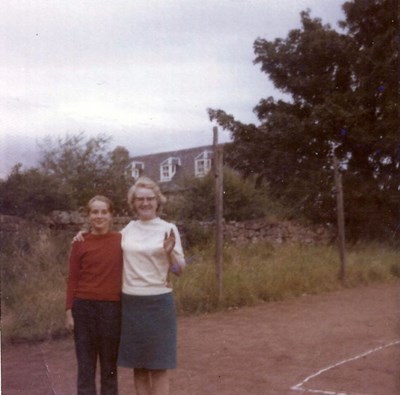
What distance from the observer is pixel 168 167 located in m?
29.8

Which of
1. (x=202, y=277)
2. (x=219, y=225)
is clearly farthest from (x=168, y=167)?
(x=219, y=225)

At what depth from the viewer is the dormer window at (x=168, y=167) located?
1131 inches

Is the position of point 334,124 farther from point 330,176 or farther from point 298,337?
point 298,337

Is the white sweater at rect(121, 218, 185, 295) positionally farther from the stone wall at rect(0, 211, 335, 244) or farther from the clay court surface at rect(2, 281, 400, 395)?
the stone wall at rect(0, 211, 335, 244)

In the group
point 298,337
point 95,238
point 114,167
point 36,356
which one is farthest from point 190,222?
point 95,238

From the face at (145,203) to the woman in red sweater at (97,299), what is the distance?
0.22 m

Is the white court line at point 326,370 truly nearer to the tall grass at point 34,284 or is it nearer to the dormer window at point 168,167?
the tall grass at point 34,284

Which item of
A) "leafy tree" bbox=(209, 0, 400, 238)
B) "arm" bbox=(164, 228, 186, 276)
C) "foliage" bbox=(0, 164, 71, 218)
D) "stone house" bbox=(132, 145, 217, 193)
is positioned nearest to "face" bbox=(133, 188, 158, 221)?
"arm" bbox=(164, 228, 186, 276)

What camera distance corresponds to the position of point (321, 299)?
9.38m

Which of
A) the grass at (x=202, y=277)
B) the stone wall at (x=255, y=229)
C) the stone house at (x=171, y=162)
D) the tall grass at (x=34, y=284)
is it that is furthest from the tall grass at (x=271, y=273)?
the stone house at (x=171, y=162)

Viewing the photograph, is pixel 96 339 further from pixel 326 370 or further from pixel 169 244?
pixel 326 370

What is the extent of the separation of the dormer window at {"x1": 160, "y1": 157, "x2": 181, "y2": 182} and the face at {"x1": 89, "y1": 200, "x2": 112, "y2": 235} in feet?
79.8

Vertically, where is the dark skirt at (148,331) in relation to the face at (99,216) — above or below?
below

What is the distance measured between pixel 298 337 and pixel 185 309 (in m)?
1.80
